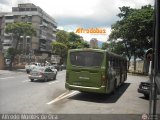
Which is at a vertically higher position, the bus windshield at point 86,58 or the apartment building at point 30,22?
the apartment building at point 30,22

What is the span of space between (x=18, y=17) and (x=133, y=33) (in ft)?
182

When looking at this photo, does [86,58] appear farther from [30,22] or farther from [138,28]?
[30,22]

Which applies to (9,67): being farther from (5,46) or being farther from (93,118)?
(5,46)

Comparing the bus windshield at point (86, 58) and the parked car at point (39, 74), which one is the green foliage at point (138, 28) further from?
the bus windshield at point (86, 58)

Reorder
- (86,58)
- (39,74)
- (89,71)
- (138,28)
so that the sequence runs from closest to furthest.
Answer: (89,71)
(86,58)
(39,74)
(138,28)

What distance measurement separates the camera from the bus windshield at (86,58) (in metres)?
16.0

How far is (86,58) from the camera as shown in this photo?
1631cm

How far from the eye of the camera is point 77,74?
1636cm

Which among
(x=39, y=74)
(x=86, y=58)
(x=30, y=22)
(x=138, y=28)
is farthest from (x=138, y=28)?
(x=30, y=22)

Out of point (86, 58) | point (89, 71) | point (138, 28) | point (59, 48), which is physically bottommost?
point (89, 71)

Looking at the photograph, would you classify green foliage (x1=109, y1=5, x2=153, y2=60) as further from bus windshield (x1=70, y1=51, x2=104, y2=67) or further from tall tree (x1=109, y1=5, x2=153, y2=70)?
bus windshield (x1=70, y1=51, x2=104, y2=67)

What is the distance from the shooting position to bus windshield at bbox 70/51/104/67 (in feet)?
52.5

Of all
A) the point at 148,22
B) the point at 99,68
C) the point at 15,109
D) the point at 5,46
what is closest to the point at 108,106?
the point at 99,68

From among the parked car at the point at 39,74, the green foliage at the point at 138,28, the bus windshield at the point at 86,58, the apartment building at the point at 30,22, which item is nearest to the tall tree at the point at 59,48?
the apartment building at the point at 30,22
